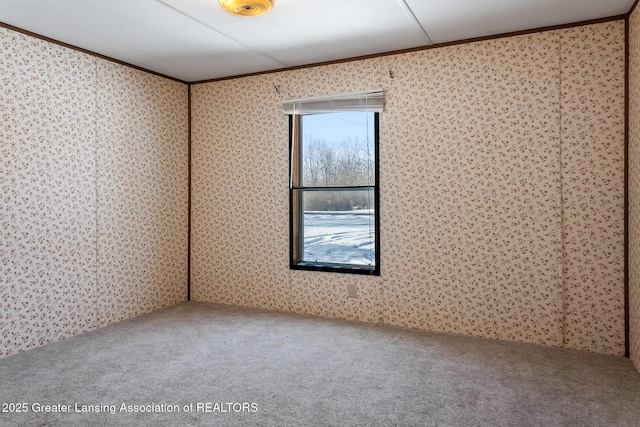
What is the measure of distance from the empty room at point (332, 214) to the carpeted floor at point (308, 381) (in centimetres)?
2

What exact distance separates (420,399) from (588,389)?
1028mm

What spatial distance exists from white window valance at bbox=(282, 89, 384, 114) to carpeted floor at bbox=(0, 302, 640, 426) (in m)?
1.97

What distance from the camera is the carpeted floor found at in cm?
223

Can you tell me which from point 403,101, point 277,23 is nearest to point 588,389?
point 403,101

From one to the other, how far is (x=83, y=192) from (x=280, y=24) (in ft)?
7.05

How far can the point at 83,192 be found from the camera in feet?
11.9

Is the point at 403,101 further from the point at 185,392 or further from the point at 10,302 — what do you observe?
the point at 10,302

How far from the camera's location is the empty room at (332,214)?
260 centimetres

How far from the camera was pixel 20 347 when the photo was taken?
317cm

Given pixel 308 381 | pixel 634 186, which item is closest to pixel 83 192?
pixel 308 381

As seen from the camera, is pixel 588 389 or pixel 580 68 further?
pixel 580 68

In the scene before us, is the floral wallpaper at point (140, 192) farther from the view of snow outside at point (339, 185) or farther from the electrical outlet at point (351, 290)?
the electrical outlet at point (351, 290)

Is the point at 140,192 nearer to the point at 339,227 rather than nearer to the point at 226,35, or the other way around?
the point at 226,35

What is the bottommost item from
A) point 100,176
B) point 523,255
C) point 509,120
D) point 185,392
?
point 185,392
